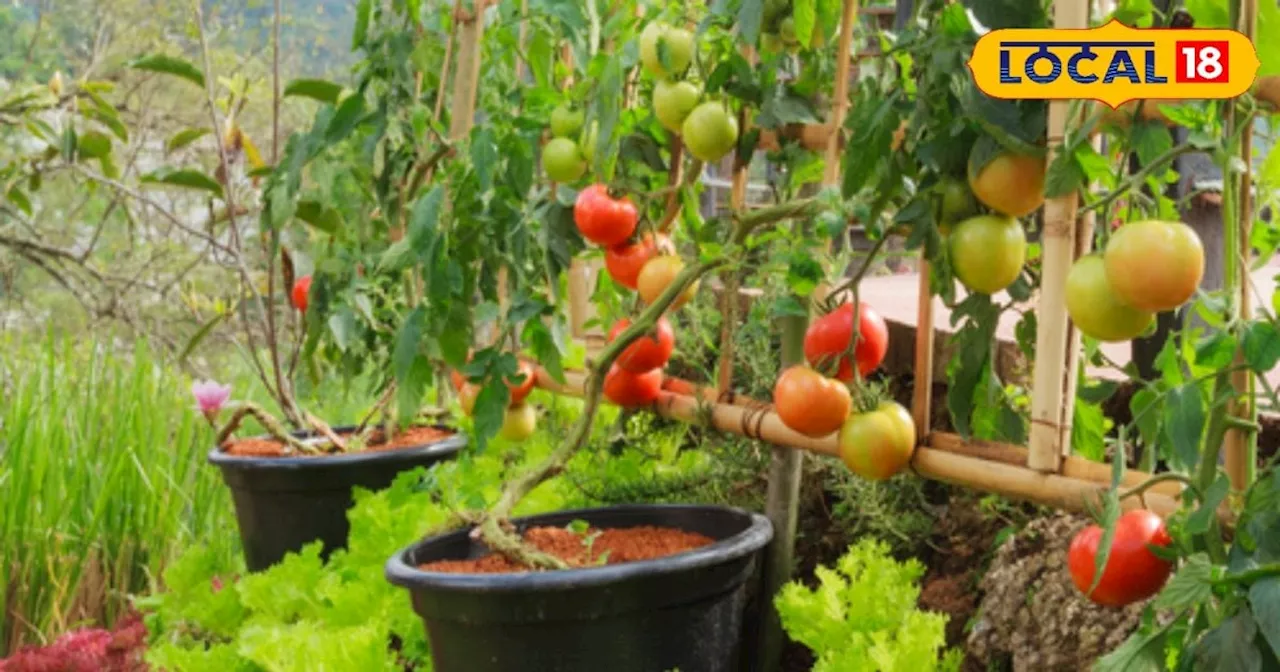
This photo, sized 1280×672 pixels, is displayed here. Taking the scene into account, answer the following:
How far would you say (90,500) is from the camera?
3.34 metres

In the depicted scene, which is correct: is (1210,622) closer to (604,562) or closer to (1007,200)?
(1007,200)

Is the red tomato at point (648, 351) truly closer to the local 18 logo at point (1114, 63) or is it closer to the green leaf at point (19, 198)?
the local 18 logo at point (1114, 63)

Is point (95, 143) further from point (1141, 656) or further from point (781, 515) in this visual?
point (1141, 656)

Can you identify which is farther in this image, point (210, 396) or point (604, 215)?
point (210, 396)

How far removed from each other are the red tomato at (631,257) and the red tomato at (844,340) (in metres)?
0.36

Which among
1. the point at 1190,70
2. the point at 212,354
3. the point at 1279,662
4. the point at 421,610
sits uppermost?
the point at 1190,70

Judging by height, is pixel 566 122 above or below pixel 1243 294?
above

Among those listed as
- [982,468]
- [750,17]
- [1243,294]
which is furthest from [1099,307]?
[750,17]

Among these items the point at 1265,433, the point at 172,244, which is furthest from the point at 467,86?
the point at 172,244

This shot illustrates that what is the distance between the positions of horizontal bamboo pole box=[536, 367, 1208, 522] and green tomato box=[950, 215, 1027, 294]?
7.7 inches

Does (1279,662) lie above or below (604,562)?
above

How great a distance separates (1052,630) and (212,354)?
7565 mm

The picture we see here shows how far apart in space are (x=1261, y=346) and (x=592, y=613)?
77 centimetres

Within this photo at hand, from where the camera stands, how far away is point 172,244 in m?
6.41
